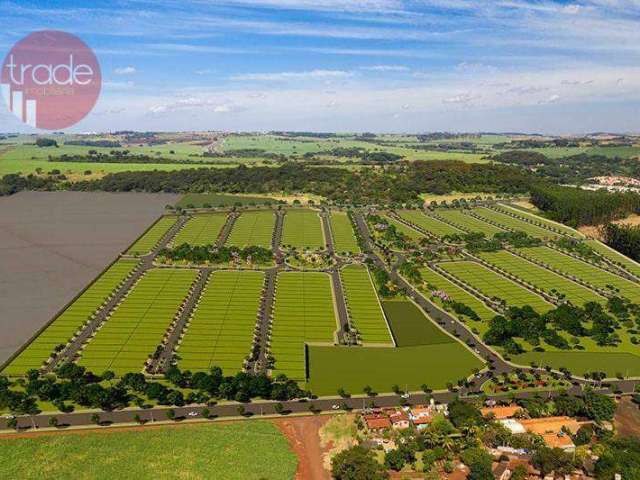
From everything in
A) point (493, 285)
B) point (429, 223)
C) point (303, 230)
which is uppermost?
point (429, 223)

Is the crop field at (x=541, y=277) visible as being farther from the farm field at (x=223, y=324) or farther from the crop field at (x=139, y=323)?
the crop field at (x=139, y=323)

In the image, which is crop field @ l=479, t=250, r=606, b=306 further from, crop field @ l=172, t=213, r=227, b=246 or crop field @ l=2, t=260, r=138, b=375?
crop field @ l=2, t=260, r=138, b=375

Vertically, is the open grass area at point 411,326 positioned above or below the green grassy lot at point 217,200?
below

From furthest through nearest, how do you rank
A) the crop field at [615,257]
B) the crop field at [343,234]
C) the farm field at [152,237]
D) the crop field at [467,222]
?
the crop field at [467,222] → the crop field at [343,234] → the farm field at [152,237] → the crop field at [615,257]

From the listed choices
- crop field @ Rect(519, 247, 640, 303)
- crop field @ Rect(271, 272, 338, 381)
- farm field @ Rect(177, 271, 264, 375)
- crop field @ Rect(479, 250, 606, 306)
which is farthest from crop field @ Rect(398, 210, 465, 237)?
farm field @ Rect(177, 271, 264, 375)

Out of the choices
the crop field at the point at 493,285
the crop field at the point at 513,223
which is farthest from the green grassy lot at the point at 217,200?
the crop field at the point at 493,285

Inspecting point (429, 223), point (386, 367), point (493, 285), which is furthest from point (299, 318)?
point (429, 223)

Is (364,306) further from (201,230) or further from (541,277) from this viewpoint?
(201,230)
